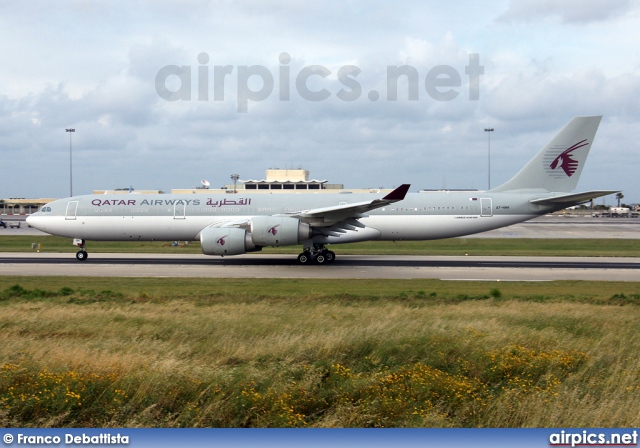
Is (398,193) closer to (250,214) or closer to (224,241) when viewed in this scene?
(224,241)

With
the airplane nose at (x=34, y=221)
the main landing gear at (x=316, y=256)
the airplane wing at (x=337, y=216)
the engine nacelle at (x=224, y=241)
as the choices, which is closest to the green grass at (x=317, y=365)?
the engine nacelle at (x=224, y=241)

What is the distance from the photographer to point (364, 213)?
1300 inches

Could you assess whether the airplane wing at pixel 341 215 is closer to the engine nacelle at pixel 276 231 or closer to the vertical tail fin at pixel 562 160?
the engine nacelle at pixel 276 231

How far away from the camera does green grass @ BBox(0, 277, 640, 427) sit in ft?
27.1

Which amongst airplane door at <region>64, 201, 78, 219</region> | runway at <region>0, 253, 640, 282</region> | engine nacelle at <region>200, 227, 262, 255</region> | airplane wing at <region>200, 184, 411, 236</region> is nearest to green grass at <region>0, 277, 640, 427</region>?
runway at <region>0, 253, 640, 282</region>

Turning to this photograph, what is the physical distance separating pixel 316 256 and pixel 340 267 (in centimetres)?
212

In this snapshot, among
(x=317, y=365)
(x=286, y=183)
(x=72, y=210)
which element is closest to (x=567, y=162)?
(x=72, y=210)

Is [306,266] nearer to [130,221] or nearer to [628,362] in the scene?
[130,221]

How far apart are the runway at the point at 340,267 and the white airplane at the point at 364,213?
5.31ft

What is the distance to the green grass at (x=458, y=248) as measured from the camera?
4034 cm

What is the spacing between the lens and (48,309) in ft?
54.2

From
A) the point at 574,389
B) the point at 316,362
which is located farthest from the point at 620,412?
the point at 316,362

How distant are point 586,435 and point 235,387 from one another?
4.64 m

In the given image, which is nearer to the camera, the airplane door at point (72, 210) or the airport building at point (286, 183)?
the airplane door at point (72, 210)
